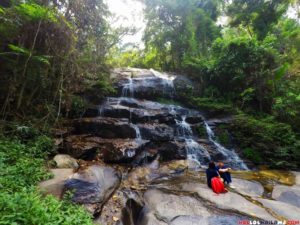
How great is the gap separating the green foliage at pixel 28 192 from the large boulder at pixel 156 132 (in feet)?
12.5

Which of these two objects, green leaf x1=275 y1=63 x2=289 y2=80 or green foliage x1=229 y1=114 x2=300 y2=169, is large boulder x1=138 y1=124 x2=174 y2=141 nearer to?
green foliage x1=229 y1=114 x2=300 y2=169

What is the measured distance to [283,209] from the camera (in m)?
4.84

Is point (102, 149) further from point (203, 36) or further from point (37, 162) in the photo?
point (203, 36)

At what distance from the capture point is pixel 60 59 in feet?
25.6

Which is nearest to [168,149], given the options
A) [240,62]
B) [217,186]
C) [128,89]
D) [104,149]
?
[104,149]

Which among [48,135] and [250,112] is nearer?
[48,135]

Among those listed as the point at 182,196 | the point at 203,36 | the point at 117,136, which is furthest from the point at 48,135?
the point at 203,36

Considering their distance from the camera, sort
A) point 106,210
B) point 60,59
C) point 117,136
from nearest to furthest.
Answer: point 106,210 < point 60,59 < point 117,136

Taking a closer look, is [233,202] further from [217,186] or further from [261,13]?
[261,13]

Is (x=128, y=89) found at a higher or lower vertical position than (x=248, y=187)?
higher

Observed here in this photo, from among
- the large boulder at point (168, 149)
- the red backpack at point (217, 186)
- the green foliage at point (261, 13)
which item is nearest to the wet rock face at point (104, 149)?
the large boulder at point (168, 149)

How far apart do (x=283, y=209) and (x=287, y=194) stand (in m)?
1.24

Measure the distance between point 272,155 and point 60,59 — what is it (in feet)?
30.6

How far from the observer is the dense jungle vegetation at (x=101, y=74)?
5035 mm
